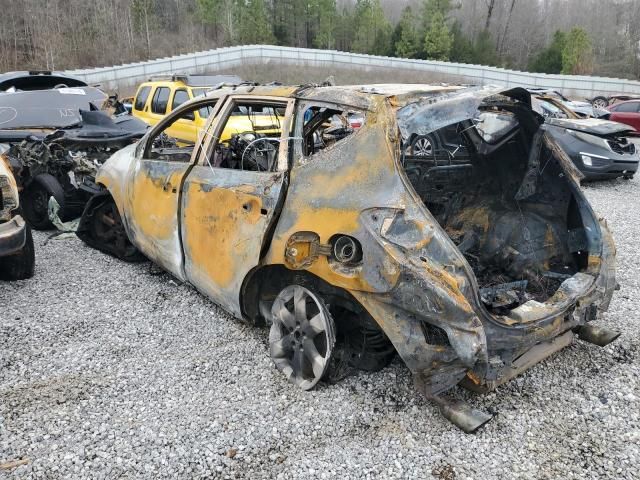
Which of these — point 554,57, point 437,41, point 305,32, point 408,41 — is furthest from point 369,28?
point 554,57

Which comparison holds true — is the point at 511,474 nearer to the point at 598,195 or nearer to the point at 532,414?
the point at 532,414

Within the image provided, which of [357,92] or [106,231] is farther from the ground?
[357,92]

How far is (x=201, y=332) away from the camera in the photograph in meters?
3.98

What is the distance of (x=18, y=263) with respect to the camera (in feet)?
15.9

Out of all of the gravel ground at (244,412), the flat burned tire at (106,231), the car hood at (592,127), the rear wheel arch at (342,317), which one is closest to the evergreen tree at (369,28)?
the car hood at (592,127)

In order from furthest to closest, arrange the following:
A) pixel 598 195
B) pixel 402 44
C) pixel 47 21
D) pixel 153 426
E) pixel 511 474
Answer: pixel 402 44 < pixel 47 21 < pixel 598 195 < pixel 153 426 < pixel 511 474

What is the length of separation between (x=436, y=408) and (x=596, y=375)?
120 cm

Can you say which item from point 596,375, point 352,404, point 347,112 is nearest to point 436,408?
point 352,404

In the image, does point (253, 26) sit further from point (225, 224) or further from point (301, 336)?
point (301, 336)

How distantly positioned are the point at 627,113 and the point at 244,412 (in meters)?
18.9

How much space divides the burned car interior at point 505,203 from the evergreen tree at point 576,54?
39.3 meters

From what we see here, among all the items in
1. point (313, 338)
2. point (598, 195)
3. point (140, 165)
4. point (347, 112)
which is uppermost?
point (347, 112)

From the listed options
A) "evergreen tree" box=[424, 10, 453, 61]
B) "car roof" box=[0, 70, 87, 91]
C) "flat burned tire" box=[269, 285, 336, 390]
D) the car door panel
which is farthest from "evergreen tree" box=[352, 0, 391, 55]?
"flat burned tire" box=[269, 285, 336, 390]

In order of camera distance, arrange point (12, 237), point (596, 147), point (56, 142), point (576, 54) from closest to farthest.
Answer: point (12, 237) → point (56, 142) → point (596, 147) → point (576, 54)
